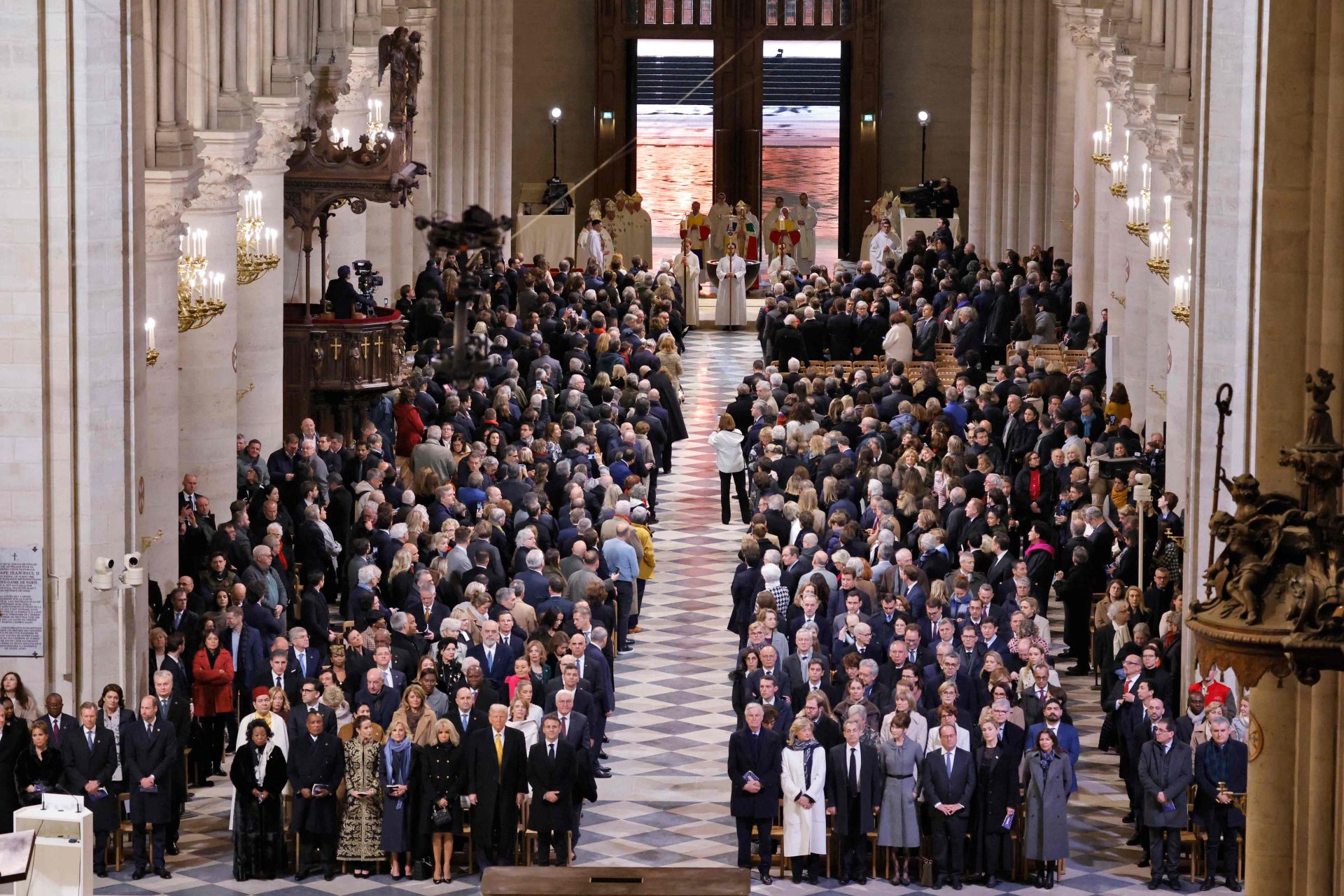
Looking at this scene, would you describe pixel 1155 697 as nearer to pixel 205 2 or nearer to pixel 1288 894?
pixel 1288 894

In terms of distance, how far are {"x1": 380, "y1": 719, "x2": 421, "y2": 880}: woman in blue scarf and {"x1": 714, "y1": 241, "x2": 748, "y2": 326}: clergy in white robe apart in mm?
27280

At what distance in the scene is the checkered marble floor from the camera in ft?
61.2

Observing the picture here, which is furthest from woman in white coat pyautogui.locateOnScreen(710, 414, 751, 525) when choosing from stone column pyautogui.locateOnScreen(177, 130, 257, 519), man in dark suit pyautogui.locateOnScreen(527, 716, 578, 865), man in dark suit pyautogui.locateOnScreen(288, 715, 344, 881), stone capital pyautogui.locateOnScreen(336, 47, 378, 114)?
man in dark suit pyautogui.locateOnScreen(288, 715, 344, 881)

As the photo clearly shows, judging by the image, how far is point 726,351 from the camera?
43.3 meters

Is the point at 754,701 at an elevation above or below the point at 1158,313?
below

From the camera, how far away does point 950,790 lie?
60.1 ft

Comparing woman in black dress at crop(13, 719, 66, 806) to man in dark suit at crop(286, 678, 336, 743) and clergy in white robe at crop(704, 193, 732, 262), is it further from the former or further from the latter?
clergy in white robe at crop(704, 193, 732, 262)

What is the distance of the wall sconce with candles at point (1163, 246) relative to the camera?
26547 mm

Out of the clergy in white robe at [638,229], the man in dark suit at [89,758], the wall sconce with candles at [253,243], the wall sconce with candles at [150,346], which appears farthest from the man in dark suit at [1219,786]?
the clergy in white robe at [638,229]

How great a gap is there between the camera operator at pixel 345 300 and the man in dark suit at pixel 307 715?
12.0m

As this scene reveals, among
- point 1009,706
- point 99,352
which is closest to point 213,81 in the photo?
point 99,352

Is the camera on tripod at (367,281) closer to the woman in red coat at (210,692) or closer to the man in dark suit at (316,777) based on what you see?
the woman in red coat at (210,692)

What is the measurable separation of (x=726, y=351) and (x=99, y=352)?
23.8 meters

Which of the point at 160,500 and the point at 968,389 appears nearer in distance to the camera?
the point at 160,500
